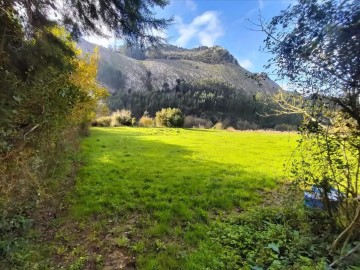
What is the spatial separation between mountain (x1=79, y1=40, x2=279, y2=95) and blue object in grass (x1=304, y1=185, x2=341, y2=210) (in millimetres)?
103452

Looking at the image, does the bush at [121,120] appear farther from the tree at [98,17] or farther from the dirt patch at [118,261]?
the dirt patch at [118,261]

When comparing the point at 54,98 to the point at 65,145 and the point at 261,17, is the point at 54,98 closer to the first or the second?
the point at 65,145

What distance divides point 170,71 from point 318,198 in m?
136

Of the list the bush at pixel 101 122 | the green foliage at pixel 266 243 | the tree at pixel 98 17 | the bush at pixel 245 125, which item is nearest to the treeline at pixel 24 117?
the tree at pixel 98 17

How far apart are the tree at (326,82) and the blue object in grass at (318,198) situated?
0.22ft

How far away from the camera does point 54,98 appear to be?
688 centimetres

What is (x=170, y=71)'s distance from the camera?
136 metres

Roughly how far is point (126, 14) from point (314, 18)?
128 inches

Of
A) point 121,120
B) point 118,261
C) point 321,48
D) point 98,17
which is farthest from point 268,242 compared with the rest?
point 121,120

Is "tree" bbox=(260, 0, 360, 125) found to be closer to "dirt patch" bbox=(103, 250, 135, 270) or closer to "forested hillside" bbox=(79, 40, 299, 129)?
"forested hillside" bbox=(79, 40, 299, 129)

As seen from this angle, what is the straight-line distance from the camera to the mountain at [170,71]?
380 ft

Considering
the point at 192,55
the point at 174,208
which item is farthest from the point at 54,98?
the point at 192,55

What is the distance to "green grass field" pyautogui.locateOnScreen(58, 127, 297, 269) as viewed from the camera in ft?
16.5

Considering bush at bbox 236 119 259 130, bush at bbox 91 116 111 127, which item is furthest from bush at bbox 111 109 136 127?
bush at bbox 236 119 259 130
